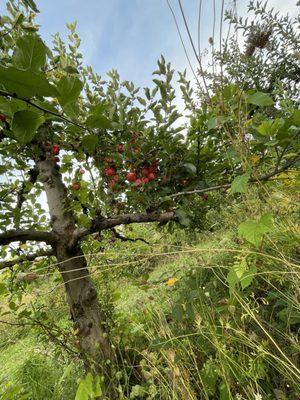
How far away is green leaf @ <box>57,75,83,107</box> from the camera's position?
0.41 m

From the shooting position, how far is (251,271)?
40.2 inches

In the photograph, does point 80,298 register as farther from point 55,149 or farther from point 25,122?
point 25,122

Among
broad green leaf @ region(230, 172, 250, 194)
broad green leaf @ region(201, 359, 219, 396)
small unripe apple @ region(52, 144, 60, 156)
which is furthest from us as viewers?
small unripe apple @ region(52, 144, 60, 156)

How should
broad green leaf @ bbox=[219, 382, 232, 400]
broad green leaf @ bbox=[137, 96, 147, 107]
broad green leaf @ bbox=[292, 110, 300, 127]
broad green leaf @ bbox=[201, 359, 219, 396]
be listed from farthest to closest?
1. broad green leaf @ bbox=[137, 96, 147, 107]
2. broad green leaf @ bbox=[201, 359, 219, 396]
3. broad green leaf @ bbox=[219, 382, 232, 400]
4. broad green leaf @ bbox=[292, 110, 300, 127]

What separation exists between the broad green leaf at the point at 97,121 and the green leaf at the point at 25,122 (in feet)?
0.24

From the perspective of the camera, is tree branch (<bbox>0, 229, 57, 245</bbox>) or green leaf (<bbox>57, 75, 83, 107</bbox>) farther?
tree branch (<bbox>0, 229, 57, 245</bbox>)

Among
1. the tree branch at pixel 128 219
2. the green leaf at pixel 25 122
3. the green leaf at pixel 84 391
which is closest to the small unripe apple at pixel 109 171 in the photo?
the tree branch at pixel 128 219

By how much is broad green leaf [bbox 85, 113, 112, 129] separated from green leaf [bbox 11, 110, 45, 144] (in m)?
0.07

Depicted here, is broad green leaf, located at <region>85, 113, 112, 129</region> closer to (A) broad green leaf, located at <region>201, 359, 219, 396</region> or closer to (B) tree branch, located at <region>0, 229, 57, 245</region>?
(A) broad green leaf, located at <region>201, 359, 219, 396</region>

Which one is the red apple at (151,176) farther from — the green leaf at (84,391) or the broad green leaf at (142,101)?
the green leaf at (84,391)

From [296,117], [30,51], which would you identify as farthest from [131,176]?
[30,51]

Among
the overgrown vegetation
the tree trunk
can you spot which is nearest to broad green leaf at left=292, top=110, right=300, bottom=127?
the overgrown vegetation

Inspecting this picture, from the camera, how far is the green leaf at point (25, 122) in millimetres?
478

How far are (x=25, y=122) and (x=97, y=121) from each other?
112mm
